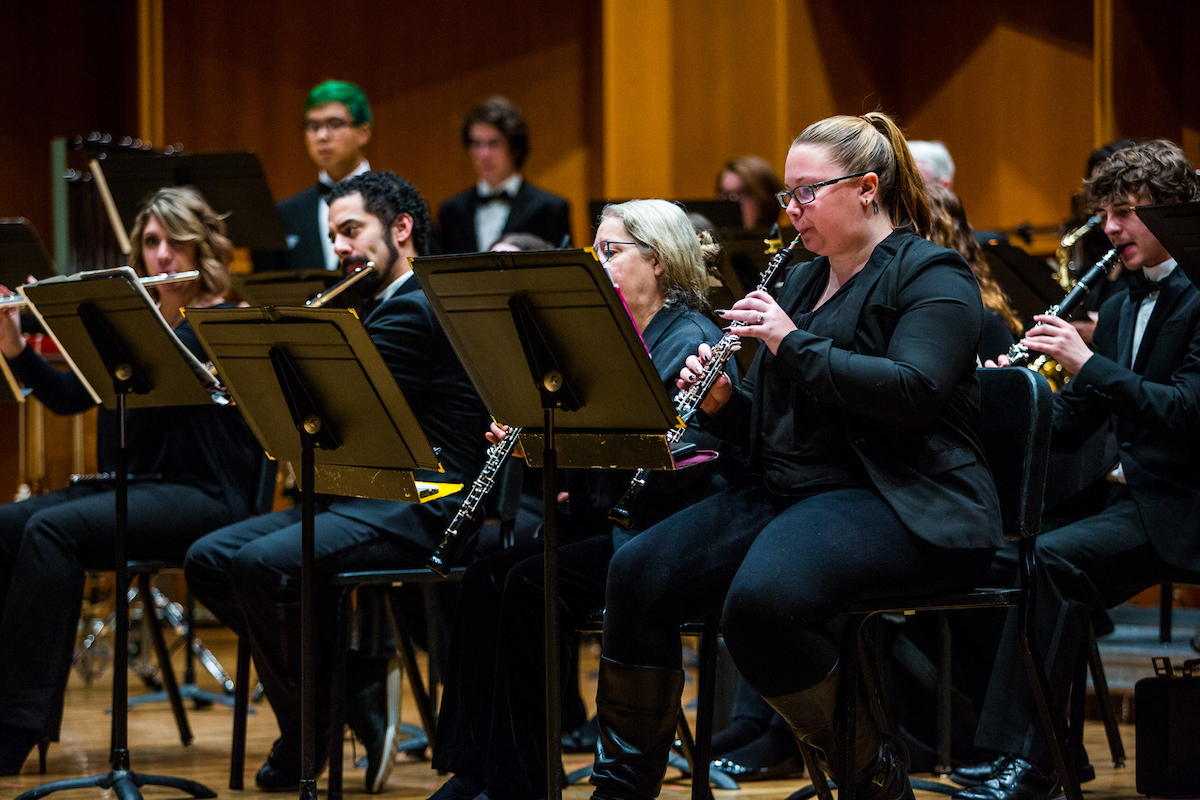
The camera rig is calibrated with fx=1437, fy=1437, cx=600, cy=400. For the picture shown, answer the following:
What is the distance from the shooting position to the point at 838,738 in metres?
2.35

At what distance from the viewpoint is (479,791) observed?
2.83m

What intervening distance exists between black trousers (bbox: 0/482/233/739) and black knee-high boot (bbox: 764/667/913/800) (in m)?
1.80

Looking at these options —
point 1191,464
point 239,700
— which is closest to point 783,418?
point 1191,464

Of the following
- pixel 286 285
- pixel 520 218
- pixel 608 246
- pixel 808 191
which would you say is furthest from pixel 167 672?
pixel 808 191

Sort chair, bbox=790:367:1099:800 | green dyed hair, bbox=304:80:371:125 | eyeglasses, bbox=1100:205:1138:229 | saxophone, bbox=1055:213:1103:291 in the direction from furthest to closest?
green dyed hair, bbox=304:80:371:125 < saxophone, bbox=1055:213:1103:291 < eyeglasses, bbox=1100:205:1138:229 < chair, bbox=790:367:1099:800

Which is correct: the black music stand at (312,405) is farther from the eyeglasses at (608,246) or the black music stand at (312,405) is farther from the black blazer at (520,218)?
the black blazer at (520,218)

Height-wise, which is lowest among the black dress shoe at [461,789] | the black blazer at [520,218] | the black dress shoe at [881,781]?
the black dress shoe at [461,789]

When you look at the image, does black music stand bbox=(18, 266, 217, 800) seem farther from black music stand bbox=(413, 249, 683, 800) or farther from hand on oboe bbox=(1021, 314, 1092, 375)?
hand on oboe bbox=(1021, 314, 1092, 375)

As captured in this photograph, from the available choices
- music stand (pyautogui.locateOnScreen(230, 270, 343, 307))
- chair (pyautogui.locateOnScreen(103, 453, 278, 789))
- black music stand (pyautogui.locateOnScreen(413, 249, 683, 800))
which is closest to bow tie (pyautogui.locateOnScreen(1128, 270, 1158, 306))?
black music stand (pyautogui.locateOnScreen(413, 249, 683, 800))

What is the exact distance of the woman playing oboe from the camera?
224 cm

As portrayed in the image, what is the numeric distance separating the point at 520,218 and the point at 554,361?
306cm

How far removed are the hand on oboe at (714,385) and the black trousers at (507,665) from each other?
0.48 m

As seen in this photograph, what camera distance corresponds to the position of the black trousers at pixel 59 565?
134 inches

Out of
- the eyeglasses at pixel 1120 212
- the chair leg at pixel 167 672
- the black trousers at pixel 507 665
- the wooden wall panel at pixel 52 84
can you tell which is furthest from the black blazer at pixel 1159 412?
the wooden wall panel at pixel 52 84
